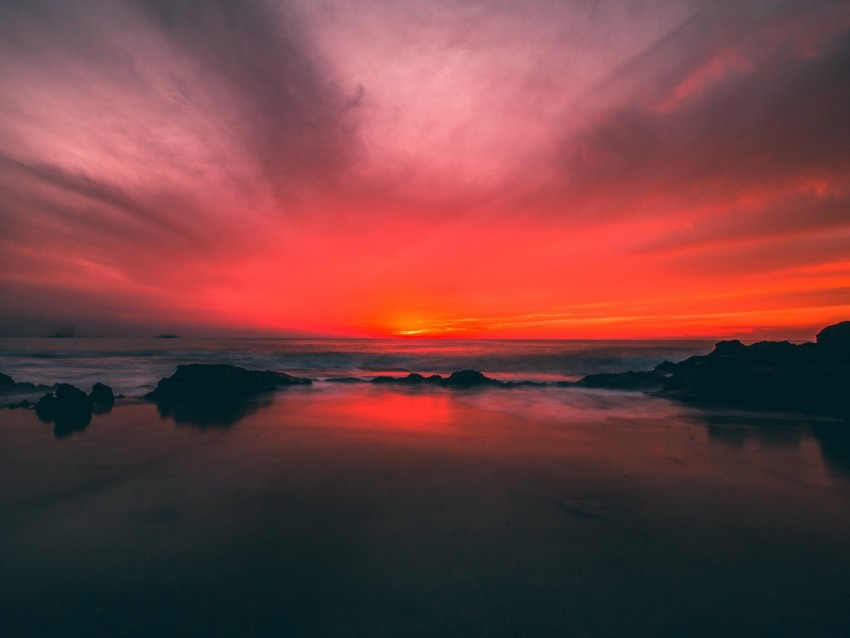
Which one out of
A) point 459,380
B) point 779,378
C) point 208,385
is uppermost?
point 779,378

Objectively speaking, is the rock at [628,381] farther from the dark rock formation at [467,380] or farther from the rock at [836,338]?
the rock at [836,338]

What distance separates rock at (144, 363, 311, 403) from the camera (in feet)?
45.1

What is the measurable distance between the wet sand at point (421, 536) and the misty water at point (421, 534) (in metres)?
0.02

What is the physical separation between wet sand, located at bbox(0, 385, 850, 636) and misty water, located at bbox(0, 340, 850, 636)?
24mm

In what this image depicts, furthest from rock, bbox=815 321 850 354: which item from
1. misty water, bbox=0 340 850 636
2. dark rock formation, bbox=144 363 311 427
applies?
dark rock formation, bbox=144 363 311 427

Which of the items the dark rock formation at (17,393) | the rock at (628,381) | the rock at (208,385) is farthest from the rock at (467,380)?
the dark rock formation at (17,393)

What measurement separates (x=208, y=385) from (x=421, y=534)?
1334 centimetres

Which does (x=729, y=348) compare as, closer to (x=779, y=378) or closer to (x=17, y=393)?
Answer: (x=779, y=378)

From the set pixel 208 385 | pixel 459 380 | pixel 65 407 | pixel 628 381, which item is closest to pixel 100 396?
pixel 65 407

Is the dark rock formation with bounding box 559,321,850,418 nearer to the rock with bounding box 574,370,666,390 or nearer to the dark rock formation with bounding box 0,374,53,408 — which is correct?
the rock with bounding box 574,370,666,390

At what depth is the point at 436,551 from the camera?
12.9ft

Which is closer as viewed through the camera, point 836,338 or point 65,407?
point 65,407

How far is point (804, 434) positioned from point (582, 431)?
534cm

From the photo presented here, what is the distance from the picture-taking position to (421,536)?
424cm
